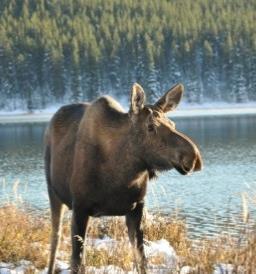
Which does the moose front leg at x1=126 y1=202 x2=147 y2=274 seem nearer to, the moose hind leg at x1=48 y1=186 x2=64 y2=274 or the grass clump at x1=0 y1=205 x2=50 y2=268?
the moose hind leg at x1=48 y1=186 x2=64 y2=274

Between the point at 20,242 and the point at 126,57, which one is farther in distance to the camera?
the point at 126,57

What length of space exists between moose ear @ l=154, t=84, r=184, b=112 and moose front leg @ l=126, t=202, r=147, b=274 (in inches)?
38.4

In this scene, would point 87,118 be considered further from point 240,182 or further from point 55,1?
point 55,1

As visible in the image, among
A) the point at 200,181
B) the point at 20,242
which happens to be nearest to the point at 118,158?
the point at 20,242

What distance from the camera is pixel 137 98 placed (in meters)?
5.45

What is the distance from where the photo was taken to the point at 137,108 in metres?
5.58

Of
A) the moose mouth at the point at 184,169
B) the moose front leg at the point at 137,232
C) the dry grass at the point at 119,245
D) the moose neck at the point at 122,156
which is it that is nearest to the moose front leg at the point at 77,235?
the moose front leg at the point at 137,232

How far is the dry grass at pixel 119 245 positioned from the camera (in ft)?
19.0

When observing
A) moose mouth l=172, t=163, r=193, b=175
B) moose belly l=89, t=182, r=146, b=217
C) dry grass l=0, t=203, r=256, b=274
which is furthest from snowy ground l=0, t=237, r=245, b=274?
moose mouth l=172, t=163, r=193, b=175

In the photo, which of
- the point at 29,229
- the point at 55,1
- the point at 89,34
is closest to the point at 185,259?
the point at 29,229

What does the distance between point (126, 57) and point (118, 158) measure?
409 ft

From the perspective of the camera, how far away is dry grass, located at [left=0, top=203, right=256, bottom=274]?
5.79 meters

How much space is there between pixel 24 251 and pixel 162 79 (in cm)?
11462

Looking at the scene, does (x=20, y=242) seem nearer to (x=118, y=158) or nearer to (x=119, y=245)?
(x=119, y=245)
